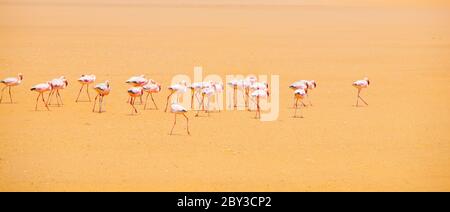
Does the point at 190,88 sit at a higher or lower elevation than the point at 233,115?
higher

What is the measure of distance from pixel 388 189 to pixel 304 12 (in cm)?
2462

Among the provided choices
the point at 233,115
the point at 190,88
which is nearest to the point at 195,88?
the point at 190,88

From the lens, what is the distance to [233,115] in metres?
13.9

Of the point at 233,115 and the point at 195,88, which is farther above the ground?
the point at 195,88

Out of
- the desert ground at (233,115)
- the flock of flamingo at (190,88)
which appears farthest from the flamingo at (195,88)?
the desert ground at (233,115)

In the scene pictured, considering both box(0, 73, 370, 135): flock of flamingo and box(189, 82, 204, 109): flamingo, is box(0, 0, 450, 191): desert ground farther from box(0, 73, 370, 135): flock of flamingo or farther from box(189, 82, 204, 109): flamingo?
box(189, 82, 204, 109): flamingo

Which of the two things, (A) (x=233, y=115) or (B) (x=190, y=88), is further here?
(B) (x=190, y=88)

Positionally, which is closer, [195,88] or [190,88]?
[195,88]

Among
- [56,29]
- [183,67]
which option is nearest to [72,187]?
[183,67]

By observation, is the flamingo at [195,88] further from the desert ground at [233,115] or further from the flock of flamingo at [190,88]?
the desert ground at [233,115]

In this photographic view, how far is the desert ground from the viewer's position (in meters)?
10.4

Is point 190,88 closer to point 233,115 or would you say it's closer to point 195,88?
point 195,88

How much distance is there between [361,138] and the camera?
12.5 metres

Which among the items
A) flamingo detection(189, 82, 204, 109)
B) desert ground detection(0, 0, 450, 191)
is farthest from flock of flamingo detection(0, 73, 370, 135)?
desert ground detection(0, 0, 450, 191)
